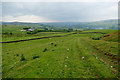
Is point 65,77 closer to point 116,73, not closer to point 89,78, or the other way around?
point 89,78

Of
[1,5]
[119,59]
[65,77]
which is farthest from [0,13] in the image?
[119,59]

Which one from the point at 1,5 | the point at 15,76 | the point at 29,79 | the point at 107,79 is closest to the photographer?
the point at 1,5

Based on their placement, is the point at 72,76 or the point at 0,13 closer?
the point at 0,13

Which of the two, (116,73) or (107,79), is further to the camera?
(116,73)

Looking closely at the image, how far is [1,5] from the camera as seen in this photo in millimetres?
7641

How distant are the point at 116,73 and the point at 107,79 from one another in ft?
9.47

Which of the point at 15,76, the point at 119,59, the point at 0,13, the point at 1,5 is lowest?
the point at 15,76

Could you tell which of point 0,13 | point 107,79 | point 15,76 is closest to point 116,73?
point 107,79

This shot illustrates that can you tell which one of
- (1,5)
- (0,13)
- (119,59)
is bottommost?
(119,59)

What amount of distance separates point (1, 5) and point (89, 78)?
1402 centimetres

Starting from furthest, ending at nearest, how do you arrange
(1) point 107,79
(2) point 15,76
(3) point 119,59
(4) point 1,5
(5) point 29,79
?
(3) point 119,59
(2) point 15,76
(5) point 29,79
(1) point 107,79
(4) point 1,5

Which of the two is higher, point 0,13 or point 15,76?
point 0,13

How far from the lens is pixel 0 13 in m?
7.81

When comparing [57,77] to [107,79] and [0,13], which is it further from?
[0,13]
